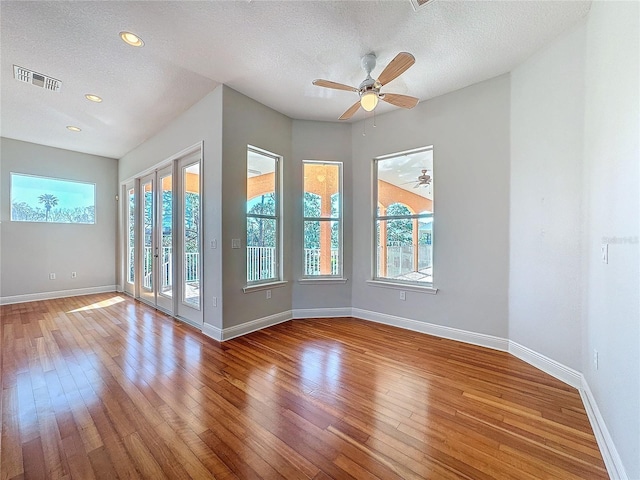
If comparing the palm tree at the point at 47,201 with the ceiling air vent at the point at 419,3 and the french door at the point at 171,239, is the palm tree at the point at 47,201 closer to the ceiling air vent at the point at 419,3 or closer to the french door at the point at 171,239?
the french door at the point at 171,239

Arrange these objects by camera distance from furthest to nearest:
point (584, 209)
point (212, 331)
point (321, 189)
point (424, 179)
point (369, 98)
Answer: point (321, 189) < point (424, 179) < point (212, 331) < point (369, 98) < point (584, 209)

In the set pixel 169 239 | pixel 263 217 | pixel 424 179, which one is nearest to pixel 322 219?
pixel 263 217

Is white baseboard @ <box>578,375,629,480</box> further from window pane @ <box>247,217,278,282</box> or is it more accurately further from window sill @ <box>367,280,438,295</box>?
window pane @ <box>247,217,278,282</box>

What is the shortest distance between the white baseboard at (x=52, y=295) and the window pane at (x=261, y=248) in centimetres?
453

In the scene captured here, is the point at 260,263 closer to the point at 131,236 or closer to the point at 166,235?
the point at 166,235

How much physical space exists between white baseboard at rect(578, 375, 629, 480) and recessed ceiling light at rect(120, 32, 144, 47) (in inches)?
171

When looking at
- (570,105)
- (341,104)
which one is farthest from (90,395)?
(570,105)

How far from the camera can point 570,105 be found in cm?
230

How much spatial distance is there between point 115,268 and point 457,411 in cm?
704

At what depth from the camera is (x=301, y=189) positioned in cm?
407

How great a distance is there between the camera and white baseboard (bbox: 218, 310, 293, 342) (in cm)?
321

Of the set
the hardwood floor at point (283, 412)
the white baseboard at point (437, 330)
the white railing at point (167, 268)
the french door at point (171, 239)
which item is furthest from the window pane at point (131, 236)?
the white baseboard at point (437, 330)

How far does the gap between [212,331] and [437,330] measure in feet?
9.05

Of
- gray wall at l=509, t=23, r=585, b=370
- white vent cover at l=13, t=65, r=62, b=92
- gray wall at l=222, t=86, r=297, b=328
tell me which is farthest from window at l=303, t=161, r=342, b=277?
white vent cover at l=13, t=65, r=62, b=92
